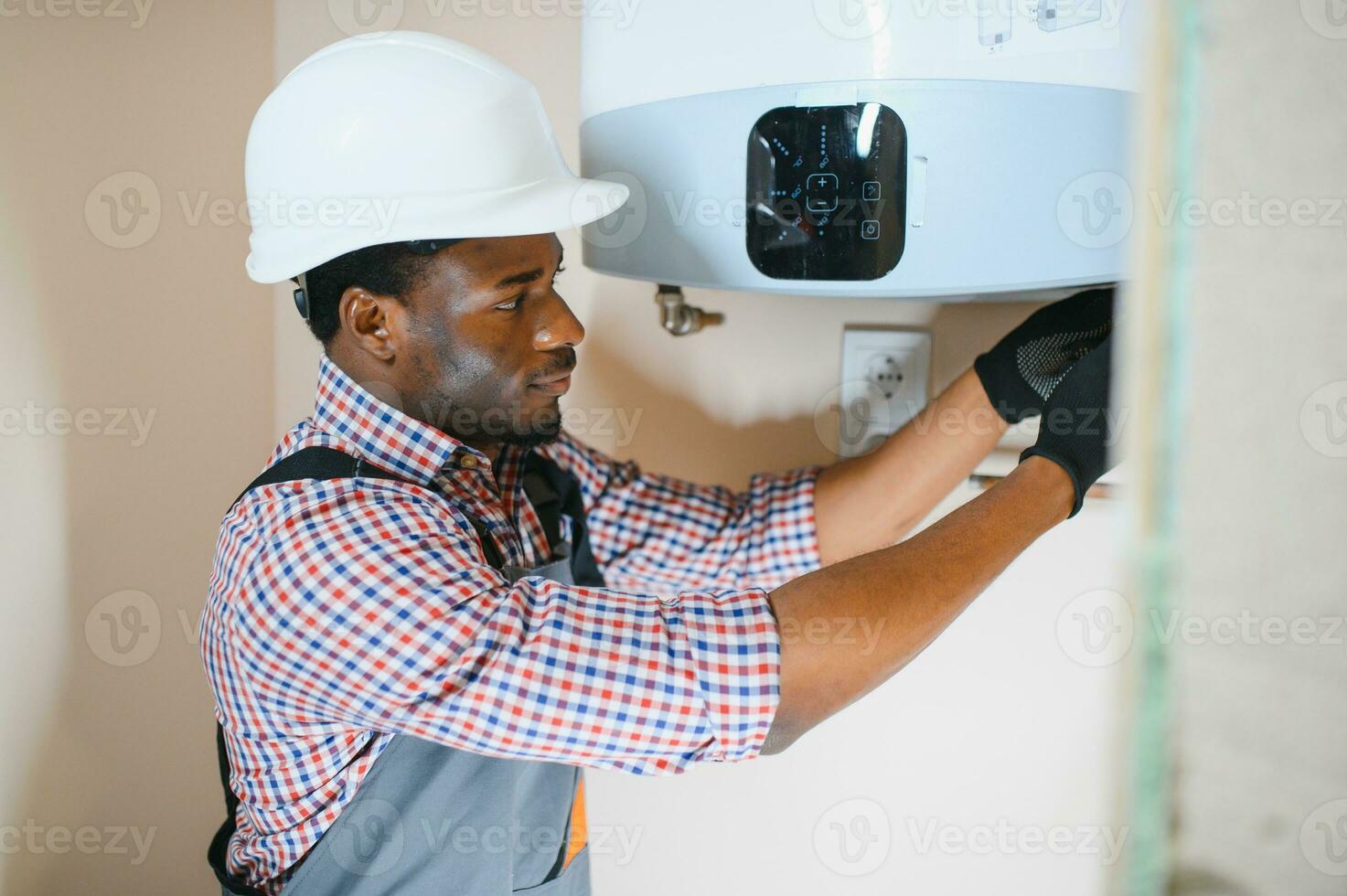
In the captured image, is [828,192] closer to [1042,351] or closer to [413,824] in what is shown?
[1042,351]

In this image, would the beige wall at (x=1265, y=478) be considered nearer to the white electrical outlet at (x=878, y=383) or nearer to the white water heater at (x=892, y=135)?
the white water heater at (x=892, y=135)

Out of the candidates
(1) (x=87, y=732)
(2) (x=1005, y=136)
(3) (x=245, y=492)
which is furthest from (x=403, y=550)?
(1) (x=87, y=732)

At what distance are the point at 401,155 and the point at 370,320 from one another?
136mm

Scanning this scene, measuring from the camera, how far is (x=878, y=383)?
1.08 meters

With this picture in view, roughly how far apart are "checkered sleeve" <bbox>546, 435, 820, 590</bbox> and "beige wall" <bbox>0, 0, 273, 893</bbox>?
443 mm

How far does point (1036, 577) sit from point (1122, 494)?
0.92 m

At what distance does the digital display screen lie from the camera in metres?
0.67

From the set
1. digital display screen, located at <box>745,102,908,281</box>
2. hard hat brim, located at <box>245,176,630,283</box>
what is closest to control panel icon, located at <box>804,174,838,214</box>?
digital display screen, located at <box>745,102,908,281</box>

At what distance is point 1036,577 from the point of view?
3.43 ft

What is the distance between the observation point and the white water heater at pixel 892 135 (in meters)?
0.64

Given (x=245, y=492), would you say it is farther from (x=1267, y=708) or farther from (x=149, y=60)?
(x=1267, y=708)

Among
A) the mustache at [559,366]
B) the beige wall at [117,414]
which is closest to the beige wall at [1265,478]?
the mustache at [559,366]

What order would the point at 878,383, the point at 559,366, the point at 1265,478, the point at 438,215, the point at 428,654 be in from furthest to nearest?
the point at 878,383, the point at 559,366, the point at 438,215, the point at 428,654, the point at 1265,478

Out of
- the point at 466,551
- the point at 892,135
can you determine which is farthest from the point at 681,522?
the point at 892,135
